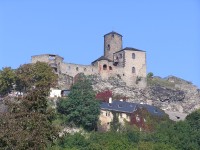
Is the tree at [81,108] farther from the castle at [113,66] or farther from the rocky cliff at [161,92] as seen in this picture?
the rocky cliff at [161,92]

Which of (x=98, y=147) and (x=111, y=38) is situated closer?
(x=98, y=147)

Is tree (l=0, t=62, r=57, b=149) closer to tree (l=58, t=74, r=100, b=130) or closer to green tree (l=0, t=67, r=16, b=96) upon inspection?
tree (l=58, t=74, r=100, b=130)

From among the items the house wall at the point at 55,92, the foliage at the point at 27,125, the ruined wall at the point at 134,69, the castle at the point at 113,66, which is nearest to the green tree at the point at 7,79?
the house wall at the point at 55,92

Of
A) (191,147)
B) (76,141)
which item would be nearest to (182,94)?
(191,147)

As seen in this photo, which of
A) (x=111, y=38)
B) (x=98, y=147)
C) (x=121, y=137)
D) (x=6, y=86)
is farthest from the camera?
(x=111, y=38)

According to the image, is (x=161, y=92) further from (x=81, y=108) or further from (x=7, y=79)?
(x=7, y=79)

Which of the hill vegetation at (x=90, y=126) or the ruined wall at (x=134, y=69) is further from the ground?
the ruined wall at (x=134, y=69)

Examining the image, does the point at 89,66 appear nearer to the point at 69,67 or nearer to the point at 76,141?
the point at 69,67

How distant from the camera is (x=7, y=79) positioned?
60.8 meters

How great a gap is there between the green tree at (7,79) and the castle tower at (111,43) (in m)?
15.9

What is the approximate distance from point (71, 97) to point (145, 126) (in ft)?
28.8

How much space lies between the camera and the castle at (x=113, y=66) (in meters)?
67.7

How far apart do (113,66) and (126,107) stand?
890 centimetres

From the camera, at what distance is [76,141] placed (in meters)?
53.8
